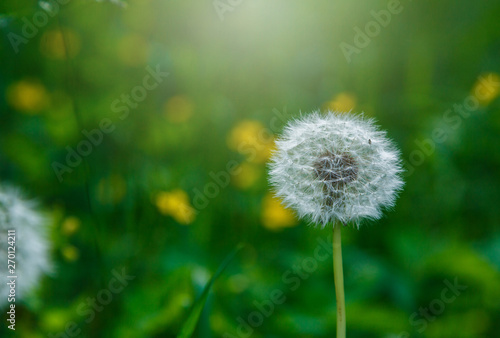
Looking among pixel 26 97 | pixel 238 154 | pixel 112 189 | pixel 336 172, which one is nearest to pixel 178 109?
pixel 238 154

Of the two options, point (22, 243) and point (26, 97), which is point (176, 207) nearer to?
point (22, 243)

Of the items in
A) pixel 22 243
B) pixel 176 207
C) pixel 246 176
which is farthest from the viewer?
pixel 246 176

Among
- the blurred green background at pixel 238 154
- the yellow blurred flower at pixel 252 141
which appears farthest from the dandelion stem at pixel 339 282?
the yellow blurred flower at pixel 252 141

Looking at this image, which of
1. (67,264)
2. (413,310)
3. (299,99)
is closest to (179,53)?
(299,99)

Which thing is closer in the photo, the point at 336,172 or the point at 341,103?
the point at 336,172

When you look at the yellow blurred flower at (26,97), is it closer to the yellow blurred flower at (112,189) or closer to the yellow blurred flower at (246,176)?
the yellow blurred flower at (112,189)

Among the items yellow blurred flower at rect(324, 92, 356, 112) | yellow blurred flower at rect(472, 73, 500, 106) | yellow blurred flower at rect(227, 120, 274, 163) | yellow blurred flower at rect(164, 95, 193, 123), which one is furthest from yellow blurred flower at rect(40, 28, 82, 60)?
yellow blurred flower at rect(472, 73, 500, 106)

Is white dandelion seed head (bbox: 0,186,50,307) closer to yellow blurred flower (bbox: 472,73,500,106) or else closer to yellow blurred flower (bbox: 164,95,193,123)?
yellow blurred flower (bbox: 164,95,193,123)
